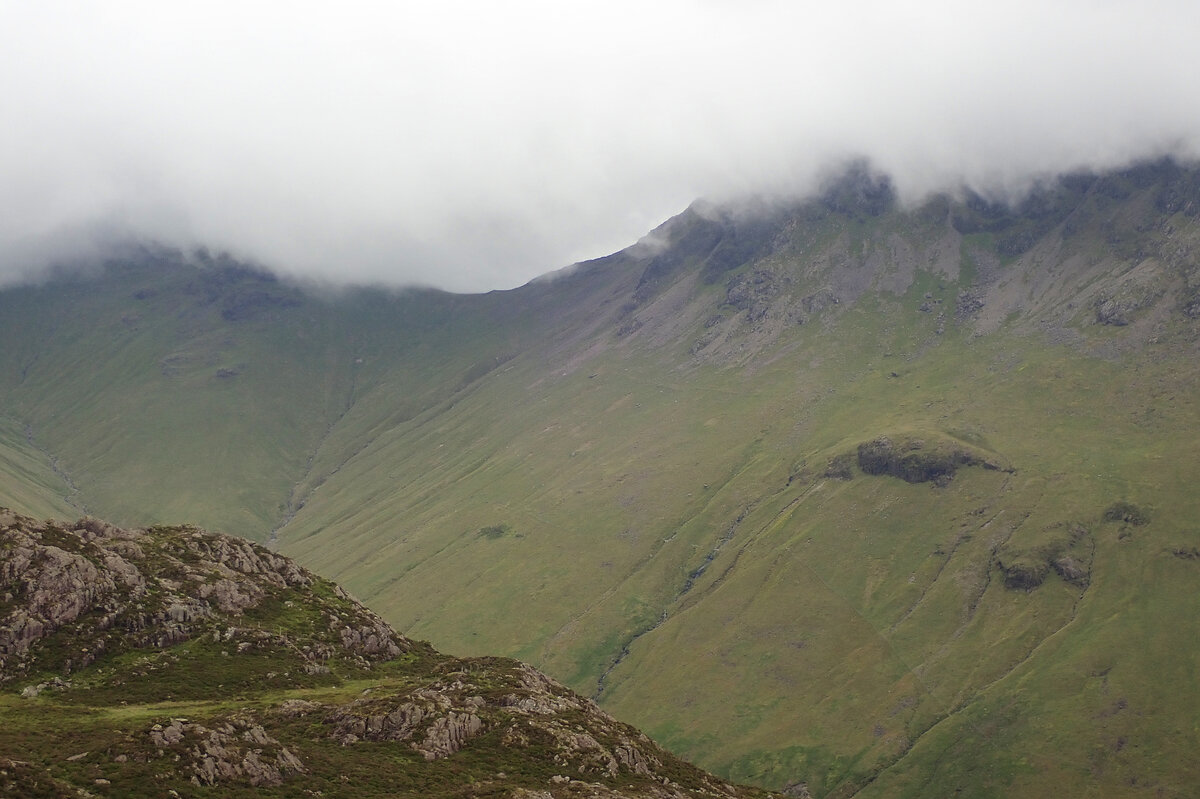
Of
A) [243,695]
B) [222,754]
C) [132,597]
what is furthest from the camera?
[132,597]

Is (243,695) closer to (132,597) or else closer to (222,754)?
(132,597)

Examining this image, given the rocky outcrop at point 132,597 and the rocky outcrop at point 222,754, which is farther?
the rocky outcrop at point 132,597

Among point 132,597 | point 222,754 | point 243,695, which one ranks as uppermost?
point 132,597

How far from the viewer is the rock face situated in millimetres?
102875

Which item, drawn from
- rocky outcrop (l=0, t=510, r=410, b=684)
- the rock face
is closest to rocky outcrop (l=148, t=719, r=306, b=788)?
the rock face

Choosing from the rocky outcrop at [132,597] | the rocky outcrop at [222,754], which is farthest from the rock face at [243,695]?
the rocky outcrop at [132,597]

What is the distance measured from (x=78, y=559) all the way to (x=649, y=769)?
85.2m

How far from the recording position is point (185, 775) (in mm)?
98125

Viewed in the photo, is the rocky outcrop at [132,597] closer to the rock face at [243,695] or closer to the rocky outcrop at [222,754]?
the rock face at [243,695]

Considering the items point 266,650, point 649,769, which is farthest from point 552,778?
point 266,650

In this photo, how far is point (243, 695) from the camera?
458ft

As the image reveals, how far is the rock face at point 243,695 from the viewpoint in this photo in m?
103

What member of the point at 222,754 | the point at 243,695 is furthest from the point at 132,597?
the point at 222,754

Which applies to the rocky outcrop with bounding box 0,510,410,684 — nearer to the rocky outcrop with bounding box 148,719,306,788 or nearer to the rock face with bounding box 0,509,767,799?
the rock face with bounding box 0,509,767,799
